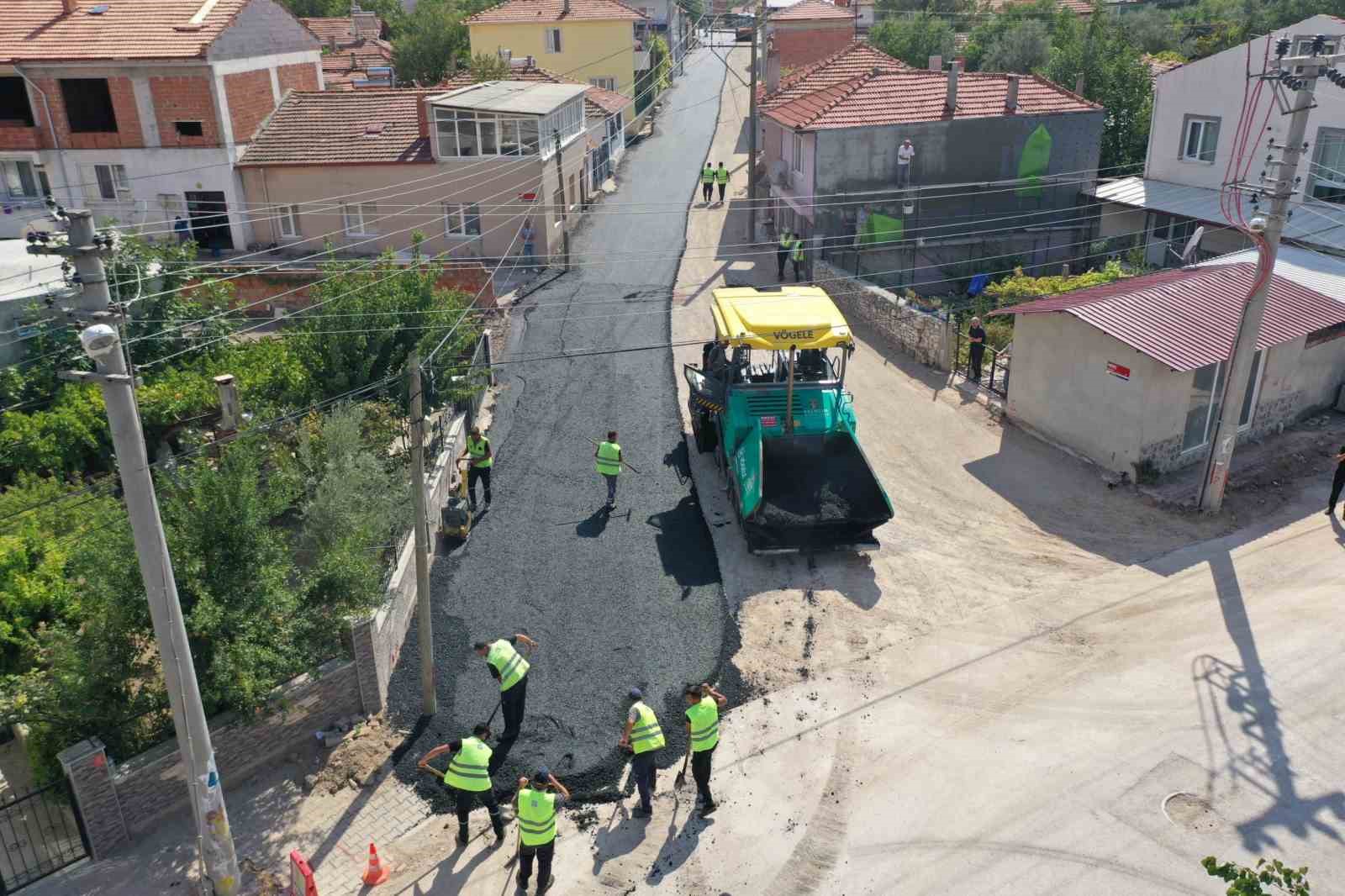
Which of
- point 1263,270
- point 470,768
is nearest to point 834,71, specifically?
point 1263,270

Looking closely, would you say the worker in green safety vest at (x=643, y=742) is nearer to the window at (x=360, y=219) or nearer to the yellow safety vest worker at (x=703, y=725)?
the yellow safety vest worker at (x=703, y=725)

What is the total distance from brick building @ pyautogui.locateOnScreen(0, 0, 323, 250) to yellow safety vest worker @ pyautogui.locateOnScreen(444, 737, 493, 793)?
23725mm

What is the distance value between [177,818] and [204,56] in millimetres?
25257

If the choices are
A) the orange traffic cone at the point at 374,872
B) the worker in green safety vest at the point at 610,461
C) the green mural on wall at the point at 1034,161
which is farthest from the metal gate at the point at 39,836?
the green mural on wall at the point at 1034,161

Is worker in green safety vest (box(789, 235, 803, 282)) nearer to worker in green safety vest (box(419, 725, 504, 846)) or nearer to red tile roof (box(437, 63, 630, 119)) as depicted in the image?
red tile roof (box(437, 63, 630, 119))

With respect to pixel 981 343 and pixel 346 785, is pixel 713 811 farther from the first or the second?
pixel 981 343

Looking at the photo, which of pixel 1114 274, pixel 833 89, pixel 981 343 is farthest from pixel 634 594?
pixel 833 89

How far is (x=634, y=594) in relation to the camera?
48.8 feet

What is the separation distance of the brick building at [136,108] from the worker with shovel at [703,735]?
24364 mm

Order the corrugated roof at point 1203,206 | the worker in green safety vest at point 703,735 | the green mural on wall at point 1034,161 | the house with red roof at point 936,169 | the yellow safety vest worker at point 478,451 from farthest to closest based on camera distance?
the green mural on wall at point 1034,161 → the house with red roof at point 936,169 → the corrugated roof at point 1203,206 → the yellow safety vest worker at point 478,451 → the worker in green safety vest at point 703,735

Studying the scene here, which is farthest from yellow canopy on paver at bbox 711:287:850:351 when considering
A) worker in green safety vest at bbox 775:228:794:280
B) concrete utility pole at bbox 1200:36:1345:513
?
worker in green safety vest at bbox 775:228:794:280

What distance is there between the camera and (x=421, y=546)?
12172 mm

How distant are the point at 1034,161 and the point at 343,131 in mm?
20838

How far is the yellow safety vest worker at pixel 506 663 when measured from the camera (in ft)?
39.3
